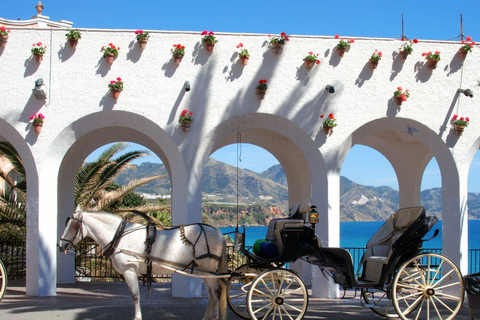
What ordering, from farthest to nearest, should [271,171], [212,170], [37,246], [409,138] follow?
1. [271,171]
2. [212,170]
3. [409,138]
4. [37,246]

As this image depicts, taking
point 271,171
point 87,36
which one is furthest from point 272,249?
point 271,171

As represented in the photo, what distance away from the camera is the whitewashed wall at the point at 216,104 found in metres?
11.6

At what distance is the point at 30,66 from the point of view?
11.7m

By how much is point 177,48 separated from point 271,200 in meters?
125

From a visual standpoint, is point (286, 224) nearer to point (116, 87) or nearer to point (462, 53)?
point (116, 87)

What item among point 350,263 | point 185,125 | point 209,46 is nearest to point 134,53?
point 209,46

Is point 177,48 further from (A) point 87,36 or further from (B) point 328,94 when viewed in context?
(B) point 328,94

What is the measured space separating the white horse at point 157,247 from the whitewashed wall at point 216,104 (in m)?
3.14

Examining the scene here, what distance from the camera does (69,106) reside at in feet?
38.1

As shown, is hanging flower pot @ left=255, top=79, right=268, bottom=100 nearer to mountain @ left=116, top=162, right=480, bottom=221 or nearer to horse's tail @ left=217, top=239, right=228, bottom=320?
horse's tail @ left=217, top=239, right=228, bottom=320

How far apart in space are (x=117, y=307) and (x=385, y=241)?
4999mm

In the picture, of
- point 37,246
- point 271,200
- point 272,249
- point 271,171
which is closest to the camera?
point 272,249

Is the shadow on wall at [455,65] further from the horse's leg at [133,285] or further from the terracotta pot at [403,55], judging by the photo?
the horse's leg at [133,285]

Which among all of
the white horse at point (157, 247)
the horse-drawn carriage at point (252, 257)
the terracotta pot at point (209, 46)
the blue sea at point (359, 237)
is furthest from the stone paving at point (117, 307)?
the blue sea at point (359, 237)
